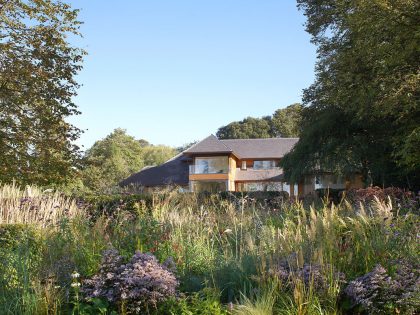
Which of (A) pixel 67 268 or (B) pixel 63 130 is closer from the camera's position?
(A) pixel 67 268

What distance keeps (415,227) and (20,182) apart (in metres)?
14.1

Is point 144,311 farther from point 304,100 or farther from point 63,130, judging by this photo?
point 304,100

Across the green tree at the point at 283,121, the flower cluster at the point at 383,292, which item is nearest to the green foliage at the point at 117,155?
the green tree at the point at 283,121

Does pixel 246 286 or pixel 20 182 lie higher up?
pixel 20 182

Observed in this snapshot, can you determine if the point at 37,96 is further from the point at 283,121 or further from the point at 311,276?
the point at 283,121

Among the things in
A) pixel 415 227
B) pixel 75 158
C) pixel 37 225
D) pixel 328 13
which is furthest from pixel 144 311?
pixel 328 13

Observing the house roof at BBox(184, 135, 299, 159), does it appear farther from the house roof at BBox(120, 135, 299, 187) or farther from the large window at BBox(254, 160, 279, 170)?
the large window at BBox(254, 160, 279, 170)

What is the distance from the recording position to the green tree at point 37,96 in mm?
18391

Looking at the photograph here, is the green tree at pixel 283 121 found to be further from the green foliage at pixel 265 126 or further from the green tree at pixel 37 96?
the green tree at pixel 37 96

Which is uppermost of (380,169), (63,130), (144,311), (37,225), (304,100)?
(304,100)

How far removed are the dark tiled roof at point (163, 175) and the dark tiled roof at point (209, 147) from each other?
2.55m

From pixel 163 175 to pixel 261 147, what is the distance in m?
9.16

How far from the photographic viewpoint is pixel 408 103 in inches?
647

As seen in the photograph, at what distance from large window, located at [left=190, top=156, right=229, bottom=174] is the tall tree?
1661 cm
